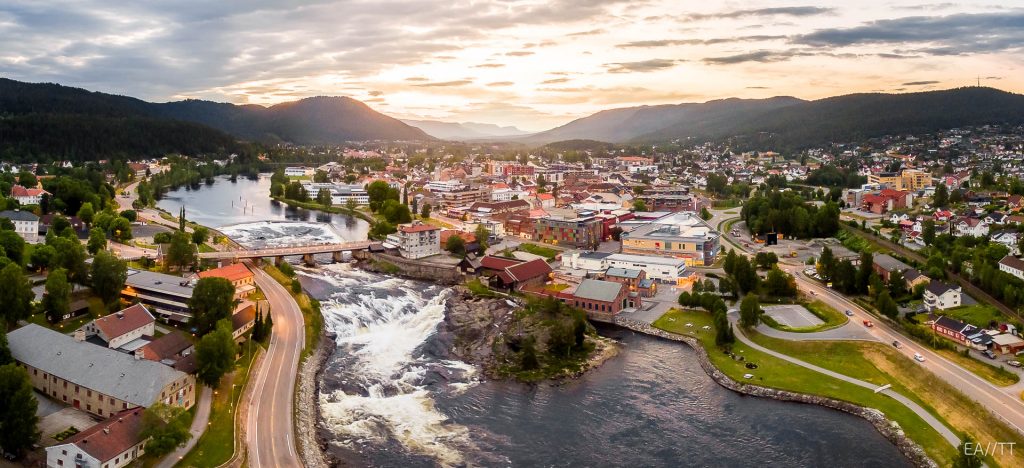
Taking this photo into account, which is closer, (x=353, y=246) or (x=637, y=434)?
(x=637, y=434)

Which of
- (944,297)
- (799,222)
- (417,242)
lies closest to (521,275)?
(417,242)

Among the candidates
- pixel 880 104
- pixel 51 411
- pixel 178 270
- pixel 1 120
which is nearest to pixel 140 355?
pixel 51 411

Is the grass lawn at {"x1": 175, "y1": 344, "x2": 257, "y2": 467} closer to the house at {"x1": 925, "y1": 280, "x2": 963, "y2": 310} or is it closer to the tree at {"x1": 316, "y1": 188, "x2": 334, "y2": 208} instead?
the house at {"x1": 925, "y1": 280, "x2": 963, "y2": 310}

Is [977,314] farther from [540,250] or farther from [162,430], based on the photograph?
[162,430]

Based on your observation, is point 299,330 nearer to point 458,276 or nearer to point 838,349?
point 458,276

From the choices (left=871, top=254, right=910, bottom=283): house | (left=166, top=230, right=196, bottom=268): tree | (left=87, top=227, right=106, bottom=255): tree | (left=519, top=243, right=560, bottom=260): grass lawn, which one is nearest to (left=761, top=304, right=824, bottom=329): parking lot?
(left=871, top=254, right=910, bottom=283): house

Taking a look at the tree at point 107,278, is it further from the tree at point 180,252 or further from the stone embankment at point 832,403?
the stone embankment at point 832,403
